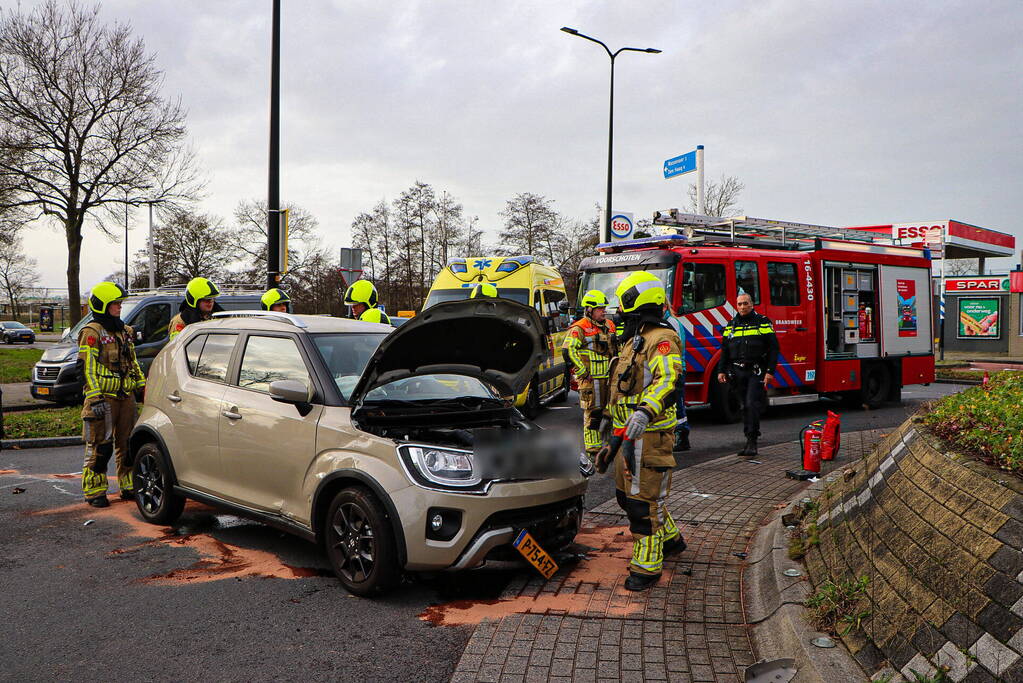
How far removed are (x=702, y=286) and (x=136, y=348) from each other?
10123mm

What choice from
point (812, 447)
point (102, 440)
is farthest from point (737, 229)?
point (102, 440)

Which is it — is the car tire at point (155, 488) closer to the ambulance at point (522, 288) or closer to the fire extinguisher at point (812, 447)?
the fire extinguisher at point (812, 447)

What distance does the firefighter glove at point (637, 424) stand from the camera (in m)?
4.36

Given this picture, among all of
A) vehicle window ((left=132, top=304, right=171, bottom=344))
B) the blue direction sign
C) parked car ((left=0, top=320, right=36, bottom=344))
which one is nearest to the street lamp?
the blue direction sign

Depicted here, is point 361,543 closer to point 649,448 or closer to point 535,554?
point 535,554

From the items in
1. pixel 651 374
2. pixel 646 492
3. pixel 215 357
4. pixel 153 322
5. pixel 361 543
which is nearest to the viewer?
pixel 361 543

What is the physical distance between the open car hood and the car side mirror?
1.09 feet

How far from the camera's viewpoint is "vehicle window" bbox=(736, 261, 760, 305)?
447 inches

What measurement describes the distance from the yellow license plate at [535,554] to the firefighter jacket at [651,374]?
99 cm

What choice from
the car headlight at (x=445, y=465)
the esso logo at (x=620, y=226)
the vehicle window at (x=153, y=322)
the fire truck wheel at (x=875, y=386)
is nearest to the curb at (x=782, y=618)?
the car headlight at (x=445, y=465)

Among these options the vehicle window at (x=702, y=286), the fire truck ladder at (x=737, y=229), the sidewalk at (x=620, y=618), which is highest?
the fire truck ladder at (x=737, y=229)

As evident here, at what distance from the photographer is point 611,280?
11.6m

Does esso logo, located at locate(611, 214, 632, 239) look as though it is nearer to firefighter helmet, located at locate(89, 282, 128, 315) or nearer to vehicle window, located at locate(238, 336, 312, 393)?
firefighter helmet, located at locate(89, 282, 128, 315)

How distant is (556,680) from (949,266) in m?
68.2
